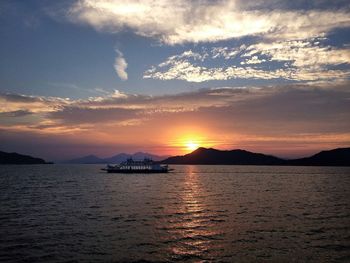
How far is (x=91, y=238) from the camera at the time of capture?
38875mm

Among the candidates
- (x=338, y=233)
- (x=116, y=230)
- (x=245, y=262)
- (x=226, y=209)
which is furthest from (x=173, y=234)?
(x=226, y=209)

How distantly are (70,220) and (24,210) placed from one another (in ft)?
53.4

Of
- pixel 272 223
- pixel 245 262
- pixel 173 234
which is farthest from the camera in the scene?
pixel 272 223

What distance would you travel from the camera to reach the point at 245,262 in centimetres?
3042

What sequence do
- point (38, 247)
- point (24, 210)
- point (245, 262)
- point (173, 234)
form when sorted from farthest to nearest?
point (24, 210) → point (173, 234) → point (38, 247) → point (245, 262)

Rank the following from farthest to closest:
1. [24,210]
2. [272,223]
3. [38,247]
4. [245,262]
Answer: [24,210] < [272,223] < [38,247] < [245,262]

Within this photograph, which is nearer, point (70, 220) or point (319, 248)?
point (319, 248)

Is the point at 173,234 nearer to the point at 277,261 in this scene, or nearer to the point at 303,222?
the point at 277,261

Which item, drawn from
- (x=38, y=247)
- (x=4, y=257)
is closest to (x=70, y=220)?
(x=38, y=247)

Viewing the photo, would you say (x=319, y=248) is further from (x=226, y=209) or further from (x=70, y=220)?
(x=70, y=220)

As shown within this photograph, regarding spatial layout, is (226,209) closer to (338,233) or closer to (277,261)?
(338,233)

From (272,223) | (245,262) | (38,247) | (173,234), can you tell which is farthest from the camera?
(272,223)

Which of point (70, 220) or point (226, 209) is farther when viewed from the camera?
point (226, 209)

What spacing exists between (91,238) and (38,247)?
234 inches
